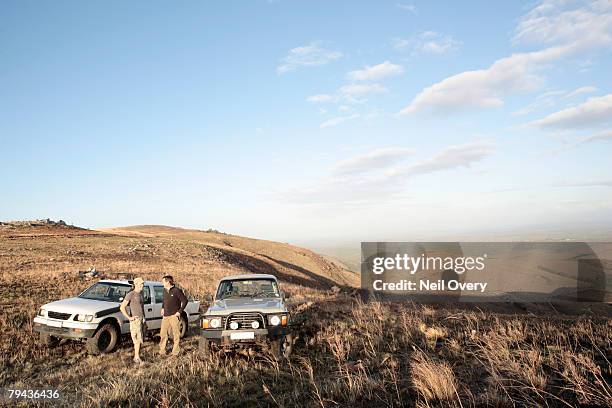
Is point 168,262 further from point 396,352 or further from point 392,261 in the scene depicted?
point 396,352

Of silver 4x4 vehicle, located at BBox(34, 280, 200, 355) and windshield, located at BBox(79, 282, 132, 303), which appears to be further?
windshield, located at BBox(79, 282, 132, 303)

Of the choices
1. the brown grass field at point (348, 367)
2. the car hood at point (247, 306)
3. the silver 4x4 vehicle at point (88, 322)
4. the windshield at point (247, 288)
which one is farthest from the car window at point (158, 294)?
the car hood at point (247, 306)

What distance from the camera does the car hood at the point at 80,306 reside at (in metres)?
9.06

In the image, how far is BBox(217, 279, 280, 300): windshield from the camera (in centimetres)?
940

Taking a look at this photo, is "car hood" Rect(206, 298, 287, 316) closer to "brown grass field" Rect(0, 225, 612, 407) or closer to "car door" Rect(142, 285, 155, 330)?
"brown grass field" Rect(0, 225, 612, 407)

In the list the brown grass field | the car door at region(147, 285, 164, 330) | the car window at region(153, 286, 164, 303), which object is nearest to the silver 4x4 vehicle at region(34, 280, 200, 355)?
the car door at region(147, 285, 164, 330)

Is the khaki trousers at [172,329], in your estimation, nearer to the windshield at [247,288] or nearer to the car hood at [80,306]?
the windshield at [247,288]

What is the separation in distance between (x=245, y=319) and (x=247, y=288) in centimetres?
183

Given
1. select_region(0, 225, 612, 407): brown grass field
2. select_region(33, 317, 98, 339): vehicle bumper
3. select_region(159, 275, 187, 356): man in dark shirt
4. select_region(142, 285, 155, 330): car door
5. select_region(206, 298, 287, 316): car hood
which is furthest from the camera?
select_region(142, 285, 155, 330): car door

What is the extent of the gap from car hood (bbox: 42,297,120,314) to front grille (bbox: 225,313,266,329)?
139 inches

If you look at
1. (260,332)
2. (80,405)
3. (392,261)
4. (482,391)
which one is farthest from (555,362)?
(392,261)

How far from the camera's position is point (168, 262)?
28781mm

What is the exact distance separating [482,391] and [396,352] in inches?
98.1

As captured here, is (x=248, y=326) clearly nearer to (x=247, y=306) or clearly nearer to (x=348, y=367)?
(x=247, y=306)
